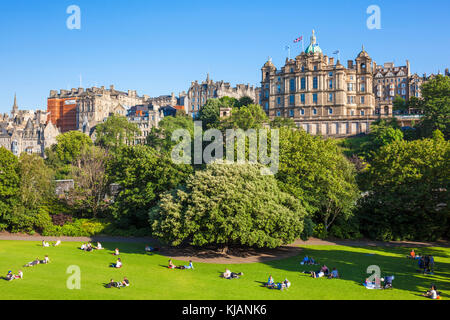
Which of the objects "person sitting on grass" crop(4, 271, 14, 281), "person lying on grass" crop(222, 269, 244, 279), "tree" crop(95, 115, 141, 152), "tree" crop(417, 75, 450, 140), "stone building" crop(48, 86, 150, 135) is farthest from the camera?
"stone building" crop(48, 86, 150, 135)

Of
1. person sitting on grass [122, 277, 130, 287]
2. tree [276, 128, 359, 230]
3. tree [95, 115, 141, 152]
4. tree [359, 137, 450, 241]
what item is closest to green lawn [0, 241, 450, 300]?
person sitting on grass [122, 277, 130, 287]

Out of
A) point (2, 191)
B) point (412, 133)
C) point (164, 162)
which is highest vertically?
point (412, 133)

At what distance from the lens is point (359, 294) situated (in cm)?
3020

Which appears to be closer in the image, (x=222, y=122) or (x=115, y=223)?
(x=115, y=223)

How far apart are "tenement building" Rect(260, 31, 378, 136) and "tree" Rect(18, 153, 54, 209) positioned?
67952mm

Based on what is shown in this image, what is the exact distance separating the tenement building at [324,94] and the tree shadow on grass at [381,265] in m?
63.7

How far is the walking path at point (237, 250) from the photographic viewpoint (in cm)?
4225

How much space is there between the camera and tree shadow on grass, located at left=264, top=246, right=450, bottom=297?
33.4 metres

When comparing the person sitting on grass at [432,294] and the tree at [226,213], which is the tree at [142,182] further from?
the person sitting on grass at [432,294]

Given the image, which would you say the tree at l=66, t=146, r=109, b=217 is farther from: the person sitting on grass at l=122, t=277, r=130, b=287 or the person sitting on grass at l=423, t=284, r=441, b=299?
the person sitting on grass at l=423, t=284, r=441, b=299

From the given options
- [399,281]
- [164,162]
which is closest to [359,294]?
[399,281]
